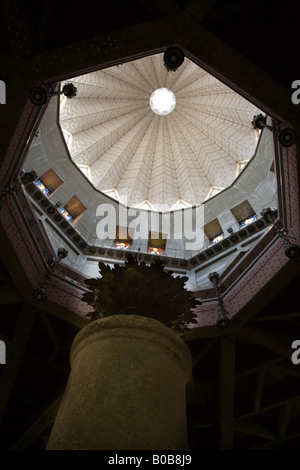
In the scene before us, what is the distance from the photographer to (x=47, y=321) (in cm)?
1089

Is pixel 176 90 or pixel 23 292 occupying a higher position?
pixel 176 90

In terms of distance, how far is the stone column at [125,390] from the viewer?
3.84m

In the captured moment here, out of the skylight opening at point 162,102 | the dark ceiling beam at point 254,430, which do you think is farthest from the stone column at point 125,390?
the skylight opening at point 162,102

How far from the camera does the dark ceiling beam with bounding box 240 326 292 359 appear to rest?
10352 mm

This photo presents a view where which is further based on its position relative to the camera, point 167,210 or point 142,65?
point 142,65

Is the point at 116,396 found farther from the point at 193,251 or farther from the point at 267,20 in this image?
the point at 193,251

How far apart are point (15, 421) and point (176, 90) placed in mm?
23409

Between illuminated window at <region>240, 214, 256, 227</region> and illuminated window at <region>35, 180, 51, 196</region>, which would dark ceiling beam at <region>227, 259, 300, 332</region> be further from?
illuminated window at <region>35, 180, 51, 196</region>

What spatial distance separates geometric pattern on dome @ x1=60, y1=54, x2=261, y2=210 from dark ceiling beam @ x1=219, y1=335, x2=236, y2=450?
13.0 metres

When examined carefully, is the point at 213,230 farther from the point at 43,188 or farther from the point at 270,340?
the point at 270,340

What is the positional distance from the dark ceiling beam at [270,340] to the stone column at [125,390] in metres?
5.42
